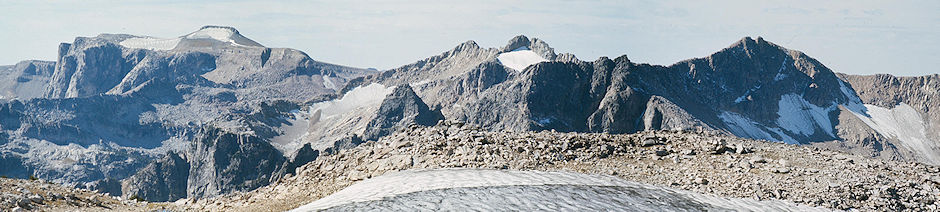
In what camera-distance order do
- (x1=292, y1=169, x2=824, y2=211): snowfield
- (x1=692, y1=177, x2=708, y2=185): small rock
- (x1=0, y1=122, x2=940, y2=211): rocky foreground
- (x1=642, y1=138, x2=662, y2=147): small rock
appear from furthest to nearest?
(x1=642, y1=138, x2=662, y2=147): small rock
(x1=692, y1=177, x2=708, y2=185): small rock
(x1=0, y1=122, x2=940, y2=211): rocky foreground
(x1=292, y1=169, x2=824, y2=211): snowfield

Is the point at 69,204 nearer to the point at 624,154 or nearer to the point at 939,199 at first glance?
the point at 624,154

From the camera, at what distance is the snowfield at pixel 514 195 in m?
22.4

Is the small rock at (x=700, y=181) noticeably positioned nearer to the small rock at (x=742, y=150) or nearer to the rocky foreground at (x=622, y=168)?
the rocky foreground at (x=622, y=168)

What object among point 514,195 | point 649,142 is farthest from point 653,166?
point 514,195

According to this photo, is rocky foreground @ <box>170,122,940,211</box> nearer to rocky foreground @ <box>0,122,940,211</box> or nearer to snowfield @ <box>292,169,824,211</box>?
rocky foreground @ <box>0,122,940,211</box>

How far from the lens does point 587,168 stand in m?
28.5

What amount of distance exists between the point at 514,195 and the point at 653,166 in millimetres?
8007

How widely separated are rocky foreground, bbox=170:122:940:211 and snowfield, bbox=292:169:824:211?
1.05m

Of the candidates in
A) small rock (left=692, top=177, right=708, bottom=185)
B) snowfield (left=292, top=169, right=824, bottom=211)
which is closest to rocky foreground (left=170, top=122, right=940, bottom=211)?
small rock (left=692, top=177, right=708, bottom=185)

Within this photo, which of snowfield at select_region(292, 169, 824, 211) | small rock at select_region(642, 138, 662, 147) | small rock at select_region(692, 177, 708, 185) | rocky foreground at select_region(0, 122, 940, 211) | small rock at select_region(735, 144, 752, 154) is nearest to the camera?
snowfield at select_region(292, 169, 824, 211)

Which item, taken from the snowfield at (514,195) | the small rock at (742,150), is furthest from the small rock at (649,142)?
the snowfield at (514,195)

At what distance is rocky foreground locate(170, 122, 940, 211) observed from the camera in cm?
2531

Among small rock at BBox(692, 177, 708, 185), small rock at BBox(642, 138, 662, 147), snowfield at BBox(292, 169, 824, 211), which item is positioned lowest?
snowfield at BBox(292, 169, 824, 211)

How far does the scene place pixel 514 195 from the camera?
23641 millimetres
